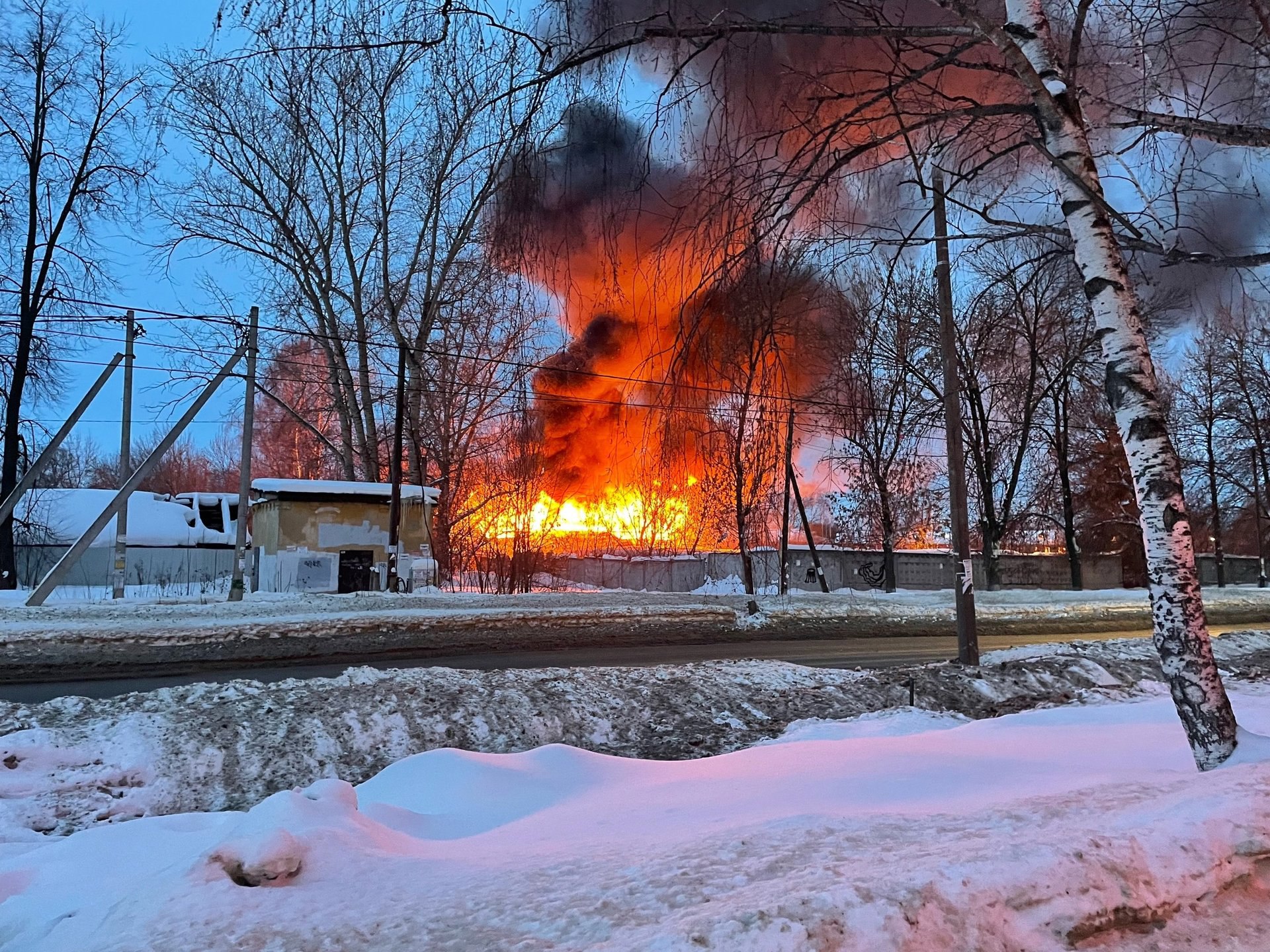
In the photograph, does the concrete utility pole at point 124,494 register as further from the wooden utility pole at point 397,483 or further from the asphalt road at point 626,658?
the asphalt road at point 626,658

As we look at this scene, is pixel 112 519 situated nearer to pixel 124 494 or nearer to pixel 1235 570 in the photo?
pixel 124 494

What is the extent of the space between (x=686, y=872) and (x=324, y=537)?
26373 mm

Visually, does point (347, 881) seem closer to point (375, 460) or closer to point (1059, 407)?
point (375, 460)

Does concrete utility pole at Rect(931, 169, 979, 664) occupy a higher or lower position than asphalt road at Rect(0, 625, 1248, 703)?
higher

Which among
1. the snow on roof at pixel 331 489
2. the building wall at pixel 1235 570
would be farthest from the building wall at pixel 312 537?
the building wall at pixel 1235 570

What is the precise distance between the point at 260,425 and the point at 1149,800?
53465mm

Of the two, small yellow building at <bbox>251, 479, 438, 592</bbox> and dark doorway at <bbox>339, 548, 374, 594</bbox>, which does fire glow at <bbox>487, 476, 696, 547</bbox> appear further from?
dark doorway at <bbox>339, 548, 374, 594</bbox>

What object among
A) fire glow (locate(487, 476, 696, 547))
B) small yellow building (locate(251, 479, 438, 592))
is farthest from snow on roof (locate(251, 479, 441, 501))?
fire glow (locate(487, 476, 696, 547))

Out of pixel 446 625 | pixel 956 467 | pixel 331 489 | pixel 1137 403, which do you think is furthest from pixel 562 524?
pixel 1137 403

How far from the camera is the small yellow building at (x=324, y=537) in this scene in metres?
26.3

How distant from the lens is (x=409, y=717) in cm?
722

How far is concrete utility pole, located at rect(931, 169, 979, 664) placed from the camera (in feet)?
36.6

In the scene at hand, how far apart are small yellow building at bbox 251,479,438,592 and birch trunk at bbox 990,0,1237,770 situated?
76.5ft

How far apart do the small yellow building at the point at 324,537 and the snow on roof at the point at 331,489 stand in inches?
0.9
